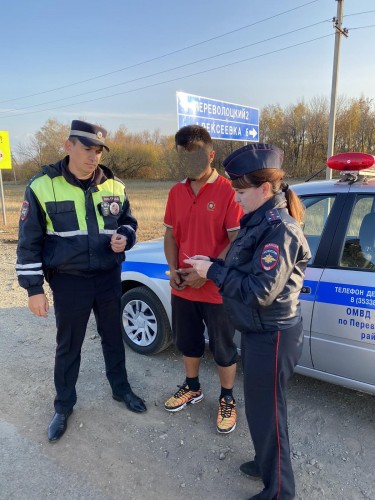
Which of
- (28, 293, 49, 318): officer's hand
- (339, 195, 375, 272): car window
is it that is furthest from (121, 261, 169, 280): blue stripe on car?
(339, 195, 375, 272): car window

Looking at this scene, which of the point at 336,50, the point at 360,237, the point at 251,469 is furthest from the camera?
the point at 336,50

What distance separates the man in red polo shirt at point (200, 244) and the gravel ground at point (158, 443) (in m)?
0.22

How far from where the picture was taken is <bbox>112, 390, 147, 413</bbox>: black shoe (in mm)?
2768

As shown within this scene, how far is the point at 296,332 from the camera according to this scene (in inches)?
70.3

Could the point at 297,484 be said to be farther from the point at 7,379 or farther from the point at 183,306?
the point at 7,379

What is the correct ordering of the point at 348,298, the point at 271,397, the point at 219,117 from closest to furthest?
the point at 271,397 → the point at 348,298 → the point at 219,117

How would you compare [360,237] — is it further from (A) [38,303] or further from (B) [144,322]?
(A) [38,303]

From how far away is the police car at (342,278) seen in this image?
2.30 metres

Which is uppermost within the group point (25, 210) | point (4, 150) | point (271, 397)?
point (4, 150)

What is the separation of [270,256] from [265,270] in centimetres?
6

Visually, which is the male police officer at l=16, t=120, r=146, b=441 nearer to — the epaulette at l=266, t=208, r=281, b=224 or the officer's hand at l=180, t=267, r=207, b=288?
the officer's hand at l=180, t=267, r=207, b=288

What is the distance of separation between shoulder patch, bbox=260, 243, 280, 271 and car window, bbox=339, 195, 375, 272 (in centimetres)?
104

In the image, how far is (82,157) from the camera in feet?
7.84

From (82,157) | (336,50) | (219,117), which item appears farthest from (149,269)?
(336,50)
